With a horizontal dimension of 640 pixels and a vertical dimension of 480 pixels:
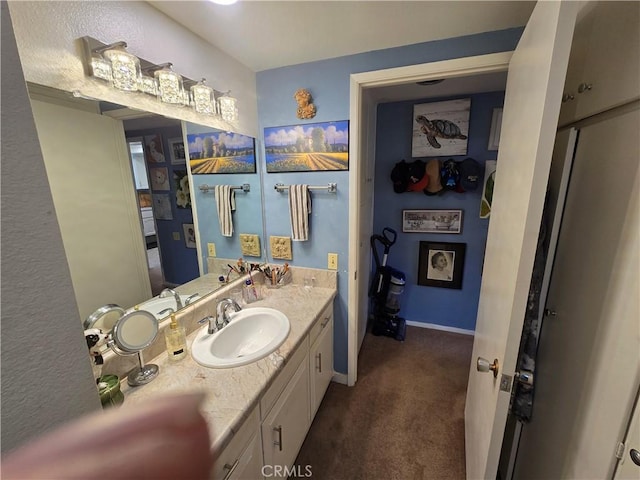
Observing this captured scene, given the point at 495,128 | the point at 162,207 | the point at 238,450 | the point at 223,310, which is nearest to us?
the point at 238,450

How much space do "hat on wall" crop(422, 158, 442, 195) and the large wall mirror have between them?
6.01 ft

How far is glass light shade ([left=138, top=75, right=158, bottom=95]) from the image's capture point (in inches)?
40.6

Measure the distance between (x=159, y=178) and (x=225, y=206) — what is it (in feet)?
1.62

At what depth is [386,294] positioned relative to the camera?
8.56ft

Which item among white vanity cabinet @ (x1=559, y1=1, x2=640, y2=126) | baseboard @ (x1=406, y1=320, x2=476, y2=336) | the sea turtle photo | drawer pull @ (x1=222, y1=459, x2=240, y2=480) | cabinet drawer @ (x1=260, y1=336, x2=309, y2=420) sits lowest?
baseboard @ (x1=406, y1=320, x2=476, y2=336)

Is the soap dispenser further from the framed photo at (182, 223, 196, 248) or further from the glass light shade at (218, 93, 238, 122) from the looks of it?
the glass light shade at (218, 93, 238, 122)

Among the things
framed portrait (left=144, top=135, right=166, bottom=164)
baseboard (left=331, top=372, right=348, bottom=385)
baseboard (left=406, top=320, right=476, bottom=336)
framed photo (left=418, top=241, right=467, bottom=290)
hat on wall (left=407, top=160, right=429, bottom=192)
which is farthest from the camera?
baseboard (left=406, top=320, right=476, bottom=336)

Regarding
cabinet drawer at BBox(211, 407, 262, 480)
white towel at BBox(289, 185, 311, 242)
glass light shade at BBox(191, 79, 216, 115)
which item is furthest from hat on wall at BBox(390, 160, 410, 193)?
cabinet drawer at BBox(211, 407, 262, 480)

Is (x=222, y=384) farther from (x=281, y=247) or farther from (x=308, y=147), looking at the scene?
(x=308, y=147)

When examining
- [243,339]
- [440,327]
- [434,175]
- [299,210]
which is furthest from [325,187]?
[440,327]

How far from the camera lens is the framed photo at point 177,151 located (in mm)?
1266

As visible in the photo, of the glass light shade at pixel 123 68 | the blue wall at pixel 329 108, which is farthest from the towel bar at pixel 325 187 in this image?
the glass light shade at pixel 123 68

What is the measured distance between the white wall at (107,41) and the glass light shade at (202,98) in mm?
48

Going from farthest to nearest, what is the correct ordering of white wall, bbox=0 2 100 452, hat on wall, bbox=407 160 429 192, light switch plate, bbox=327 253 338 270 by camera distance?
hat on wall, bbox=407 160 429 192 → light switch plate, bbox=327 253 338 270 → white wall, bbox=0 2 100 452
